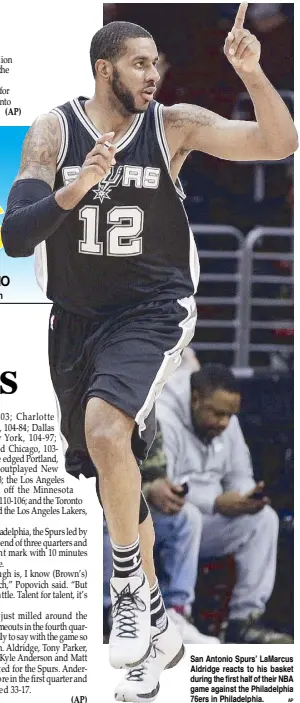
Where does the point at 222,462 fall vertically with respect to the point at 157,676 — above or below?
above

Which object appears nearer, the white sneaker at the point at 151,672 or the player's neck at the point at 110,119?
the player's neck at the point at 110,119

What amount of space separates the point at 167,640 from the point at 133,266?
1309 mm

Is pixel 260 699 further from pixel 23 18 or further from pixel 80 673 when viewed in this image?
pixel 23 18

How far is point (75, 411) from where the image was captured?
378 centimetres

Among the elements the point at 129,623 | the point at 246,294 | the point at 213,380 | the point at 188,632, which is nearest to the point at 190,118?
the point at 246,294

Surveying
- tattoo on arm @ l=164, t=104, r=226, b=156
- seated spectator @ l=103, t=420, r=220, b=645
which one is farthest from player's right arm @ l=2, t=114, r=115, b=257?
seated spectator @ l=103, t=420, r=220, b=645

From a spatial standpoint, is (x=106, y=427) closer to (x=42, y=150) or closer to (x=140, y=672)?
(x=42, y=150)

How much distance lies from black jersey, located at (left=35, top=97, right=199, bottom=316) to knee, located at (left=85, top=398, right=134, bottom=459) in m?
0.43

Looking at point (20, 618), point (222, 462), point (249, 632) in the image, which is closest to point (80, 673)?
point (20, 618)

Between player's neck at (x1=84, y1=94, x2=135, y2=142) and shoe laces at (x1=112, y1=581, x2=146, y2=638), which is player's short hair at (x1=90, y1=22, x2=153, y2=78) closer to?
player's neck at (x1=84, y1=94, x2=135, y2=142)

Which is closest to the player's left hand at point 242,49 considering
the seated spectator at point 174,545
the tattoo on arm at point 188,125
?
the tattoo on arm at point 188,125

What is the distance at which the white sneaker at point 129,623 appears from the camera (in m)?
3.48

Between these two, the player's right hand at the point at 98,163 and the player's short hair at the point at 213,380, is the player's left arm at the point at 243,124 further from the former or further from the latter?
the player's short hair at the point at 213,380

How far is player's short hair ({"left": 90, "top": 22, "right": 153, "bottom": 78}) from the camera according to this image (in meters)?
3.59
